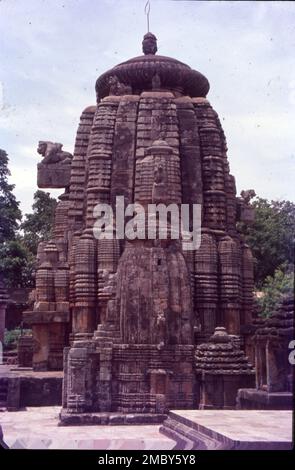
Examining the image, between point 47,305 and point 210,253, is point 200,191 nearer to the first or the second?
point 210,253

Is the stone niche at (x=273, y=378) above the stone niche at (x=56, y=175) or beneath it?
beneath

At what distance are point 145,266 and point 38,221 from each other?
31.6 m

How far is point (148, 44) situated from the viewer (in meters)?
24.8

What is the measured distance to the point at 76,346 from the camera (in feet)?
51.1

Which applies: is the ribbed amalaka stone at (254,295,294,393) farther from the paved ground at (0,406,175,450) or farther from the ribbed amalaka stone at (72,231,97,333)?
the ribbed amalaka stone at (72,231,97,333)

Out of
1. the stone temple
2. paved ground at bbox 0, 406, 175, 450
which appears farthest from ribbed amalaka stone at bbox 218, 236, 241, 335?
paved ground at bbox 0, 406, 175, 450

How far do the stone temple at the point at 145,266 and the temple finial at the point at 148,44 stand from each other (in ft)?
0.13

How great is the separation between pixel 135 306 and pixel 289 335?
768cm

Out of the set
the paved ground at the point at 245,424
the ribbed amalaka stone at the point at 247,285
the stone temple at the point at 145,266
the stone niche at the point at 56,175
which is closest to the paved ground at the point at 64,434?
the paved ground at the point at 245,424

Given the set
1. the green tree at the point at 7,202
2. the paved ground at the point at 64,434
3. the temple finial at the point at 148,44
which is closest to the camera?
the paved ground at the point at 64,434

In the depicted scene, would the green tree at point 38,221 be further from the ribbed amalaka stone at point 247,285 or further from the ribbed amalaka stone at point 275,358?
the ribbed amalaka stone at point 275,358

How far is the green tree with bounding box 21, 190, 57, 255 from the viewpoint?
151 ft

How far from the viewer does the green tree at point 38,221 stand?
151 feet
